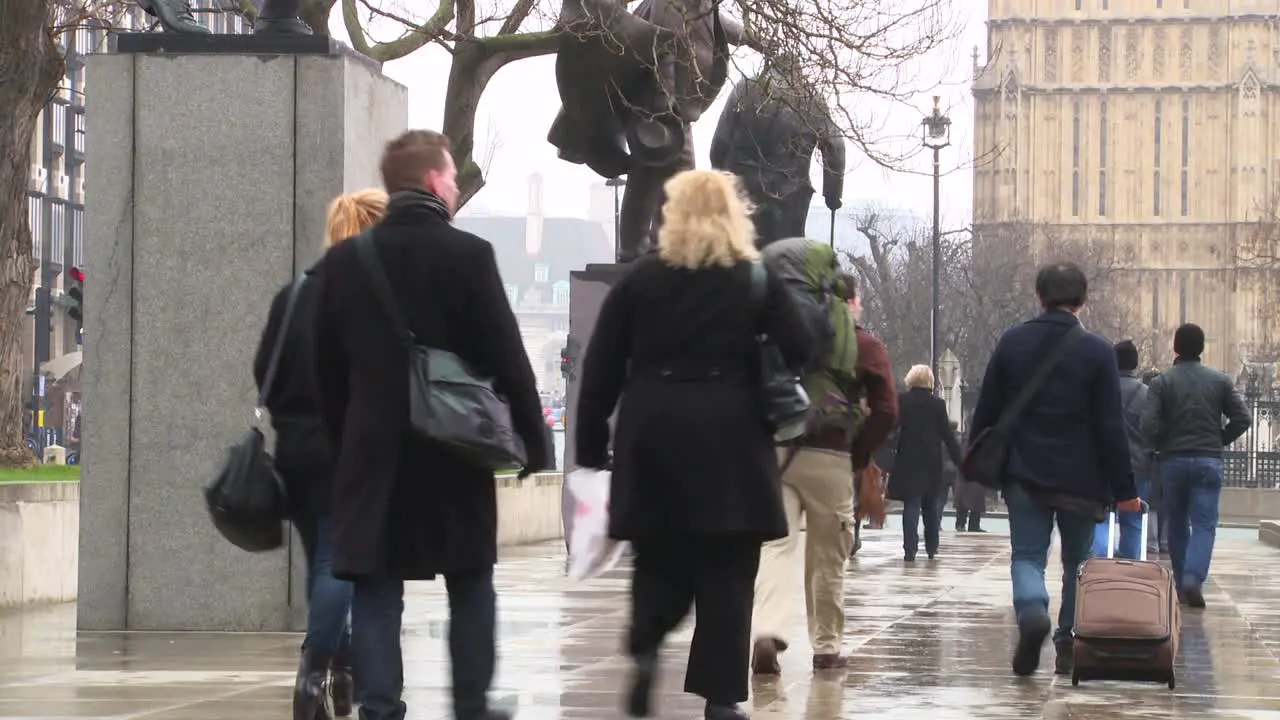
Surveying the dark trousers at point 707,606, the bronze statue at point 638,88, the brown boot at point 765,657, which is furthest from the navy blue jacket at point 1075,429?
the bronze statue at point 638,88

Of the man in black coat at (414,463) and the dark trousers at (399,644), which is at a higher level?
the man in black coat at (414,463)

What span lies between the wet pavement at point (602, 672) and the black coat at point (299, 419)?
107 centimetres

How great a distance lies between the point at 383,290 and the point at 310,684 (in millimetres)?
1665

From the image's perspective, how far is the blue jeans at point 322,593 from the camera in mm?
7961

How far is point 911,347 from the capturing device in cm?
7162

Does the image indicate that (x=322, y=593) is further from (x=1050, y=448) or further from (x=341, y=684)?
(x=1050, y=448)

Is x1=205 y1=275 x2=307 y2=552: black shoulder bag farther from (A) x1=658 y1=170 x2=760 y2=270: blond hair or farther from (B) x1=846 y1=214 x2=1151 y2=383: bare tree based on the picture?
(B) x1=846 y1=214 x2=1151 y2=383: bare tree

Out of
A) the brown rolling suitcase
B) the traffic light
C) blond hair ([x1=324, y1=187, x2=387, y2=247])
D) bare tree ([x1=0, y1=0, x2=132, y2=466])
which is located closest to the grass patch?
bare tree ([x1=0, y1=0, x2=132, y2=466])

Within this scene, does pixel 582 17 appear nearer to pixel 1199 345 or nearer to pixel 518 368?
pixel 1199 345

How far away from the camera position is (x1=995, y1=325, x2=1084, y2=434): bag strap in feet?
34.4

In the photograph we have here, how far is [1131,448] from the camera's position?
18.3 m

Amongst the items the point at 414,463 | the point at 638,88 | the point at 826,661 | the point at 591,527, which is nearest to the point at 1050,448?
the point at 826,661

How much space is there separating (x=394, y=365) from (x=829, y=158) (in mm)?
10478

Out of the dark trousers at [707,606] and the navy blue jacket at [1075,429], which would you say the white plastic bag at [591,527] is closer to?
the dark trousers at [707,606]
